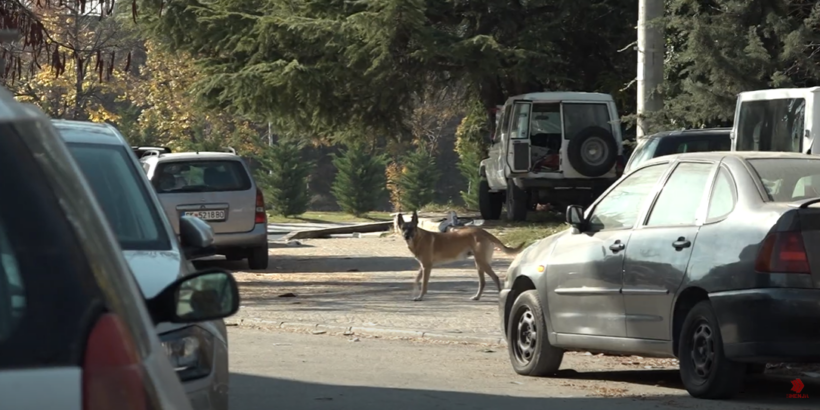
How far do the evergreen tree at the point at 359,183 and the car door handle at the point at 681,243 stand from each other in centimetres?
3665

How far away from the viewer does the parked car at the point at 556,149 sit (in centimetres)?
2662

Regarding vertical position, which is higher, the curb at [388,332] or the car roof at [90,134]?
the car roof at [90,134]

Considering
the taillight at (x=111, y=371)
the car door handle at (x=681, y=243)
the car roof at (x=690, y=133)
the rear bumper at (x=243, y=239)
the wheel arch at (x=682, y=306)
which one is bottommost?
the rear bumper at (x=243, y=239)

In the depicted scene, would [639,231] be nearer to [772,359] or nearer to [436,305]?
[772,359]

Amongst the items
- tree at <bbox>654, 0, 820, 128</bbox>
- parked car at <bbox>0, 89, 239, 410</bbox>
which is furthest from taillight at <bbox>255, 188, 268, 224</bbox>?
parked car at <bbox>0, 89, 239, 410</bbox>

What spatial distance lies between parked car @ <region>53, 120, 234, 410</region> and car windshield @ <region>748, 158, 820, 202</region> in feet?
11.3

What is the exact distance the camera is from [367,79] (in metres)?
31.8

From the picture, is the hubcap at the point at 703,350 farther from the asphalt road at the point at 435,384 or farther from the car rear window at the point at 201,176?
the car rear window at the point at 201,176

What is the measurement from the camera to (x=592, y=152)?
26.6 m

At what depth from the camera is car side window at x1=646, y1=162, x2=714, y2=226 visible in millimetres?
8625

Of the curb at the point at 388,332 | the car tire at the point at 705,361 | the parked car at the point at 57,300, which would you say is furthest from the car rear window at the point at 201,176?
the parked car at the point at 57,300

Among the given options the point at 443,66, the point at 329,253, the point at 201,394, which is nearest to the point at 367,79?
the point at 443,66

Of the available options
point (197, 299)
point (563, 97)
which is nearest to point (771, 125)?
point (563, 97)

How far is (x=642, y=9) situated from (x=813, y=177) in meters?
12.9
